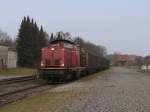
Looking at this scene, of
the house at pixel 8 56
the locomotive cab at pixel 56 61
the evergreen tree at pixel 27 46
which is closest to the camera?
the locomotive cab at pixel 56 61

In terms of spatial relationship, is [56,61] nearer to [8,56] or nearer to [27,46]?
[8,56]

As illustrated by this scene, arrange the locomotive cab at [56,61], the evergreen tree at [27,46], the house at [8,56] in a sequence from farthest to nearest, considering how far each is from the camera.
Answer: the evergreen tree at [27,46], the house at [8,56], the locomotive cab at [56,61]

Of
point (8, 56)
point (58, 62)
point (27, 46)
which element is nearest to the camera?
point (58, 62)

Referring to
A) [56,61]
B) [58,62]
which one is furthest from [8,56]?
[58,62]

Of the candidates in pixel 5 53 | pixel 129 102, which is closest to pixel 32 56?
pixel 5 53

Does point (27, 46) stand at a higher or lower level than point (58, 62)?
higher

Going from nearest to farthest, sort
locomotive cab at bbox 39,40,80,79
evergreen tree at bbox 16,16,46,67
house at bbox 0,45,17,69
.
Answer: locomotive cab at bbox 39,40,80,79 → house at bbox 0,45,17,69 → evergreen tree at bbox 16,16,46,67

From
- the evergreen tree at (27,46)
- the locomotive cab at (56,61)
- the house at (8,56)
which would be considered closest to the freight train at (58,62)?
the locomotive cab at (56,61)

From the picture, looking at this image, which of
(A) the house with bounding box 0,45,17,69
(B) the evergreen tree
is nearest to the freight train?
(A) the house with bounding box 0,45,17,69

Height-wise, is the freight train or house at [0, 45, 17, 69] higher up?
house at [0, 45, 17, 69]

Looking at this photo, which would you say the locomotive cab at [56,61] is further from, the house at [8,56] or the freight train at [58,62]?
the house at [8,56]

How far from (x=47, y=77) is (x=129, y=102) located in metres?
16.7

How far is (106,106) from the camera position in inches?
564

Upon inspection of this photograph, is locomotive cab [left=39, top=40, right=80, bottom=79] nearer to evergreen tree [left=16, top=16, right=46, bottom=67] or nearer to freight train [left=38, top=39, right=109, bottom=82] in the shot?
freight train [left=38, top=39, right=109, bottom=82]
